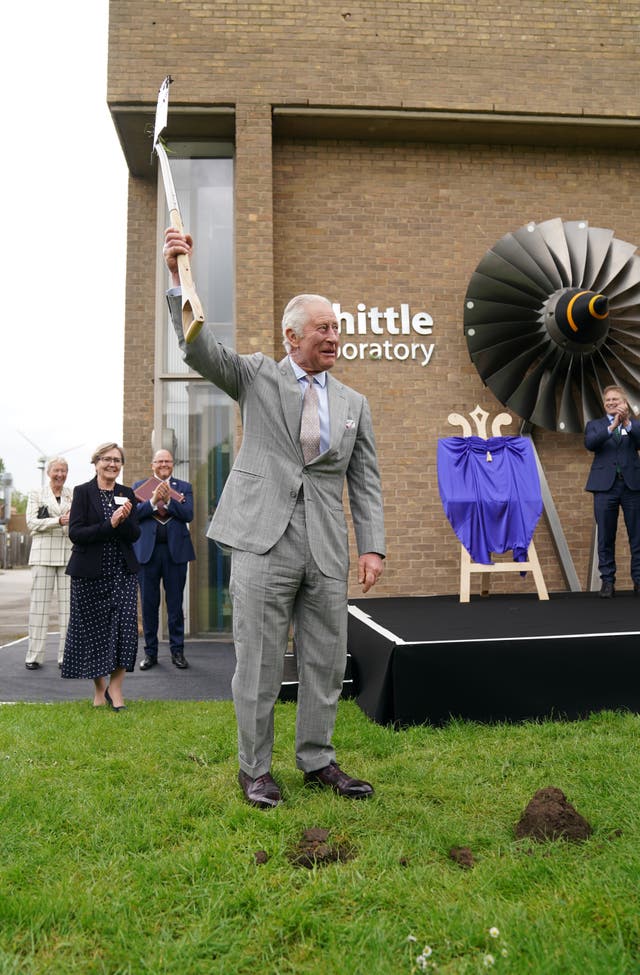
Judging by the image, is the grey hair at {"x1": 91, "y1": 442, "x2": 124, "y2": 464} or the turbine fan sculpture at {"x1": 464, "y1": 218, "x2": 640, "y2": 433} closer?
the grey hair at {"x1": 91, "y1": 442, "x2": 124, "y2": 464}

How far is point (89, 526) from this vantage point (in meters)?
4.70

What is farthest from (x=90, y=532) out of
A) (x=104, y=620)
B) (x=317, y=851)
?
(x=317, y=851)

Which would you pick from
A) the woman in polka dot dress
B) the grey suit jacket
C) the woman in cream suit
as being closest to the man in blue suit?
the woman in cream suit

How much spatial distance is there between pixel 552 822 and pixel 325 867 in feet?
2.31

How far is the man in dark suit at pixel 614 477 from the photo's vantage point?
251 inches

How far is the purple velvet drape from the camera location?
20.8ft

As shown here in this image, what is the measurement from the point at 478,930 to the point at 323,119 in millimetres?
7385

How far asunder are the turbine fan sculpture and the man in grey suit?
4663 millimetres

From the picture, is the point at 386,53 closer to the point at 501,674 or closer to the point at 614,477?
the point at 614,477

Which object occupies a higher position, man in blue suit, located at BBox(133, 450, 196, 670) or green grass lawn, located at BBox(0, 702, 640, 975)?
man in blue suit, located at BBox(133, 450, 196, 670)

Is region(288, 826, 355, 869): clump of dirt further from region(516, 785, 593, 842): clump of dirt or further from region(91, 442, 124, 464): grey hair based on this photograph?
region(91, 442, 124, 464): grey hair

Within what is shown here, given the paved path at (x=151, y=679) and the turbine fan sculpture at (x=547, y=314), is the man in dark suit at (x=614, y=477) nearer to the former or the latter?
the turbine fan sculpture at (x=547, y=314)

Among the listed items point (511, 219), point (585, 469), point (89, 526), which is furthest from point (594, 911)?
point (511, 219)

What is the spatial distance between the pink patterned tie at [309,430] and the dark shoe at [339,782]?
1.14 meters
